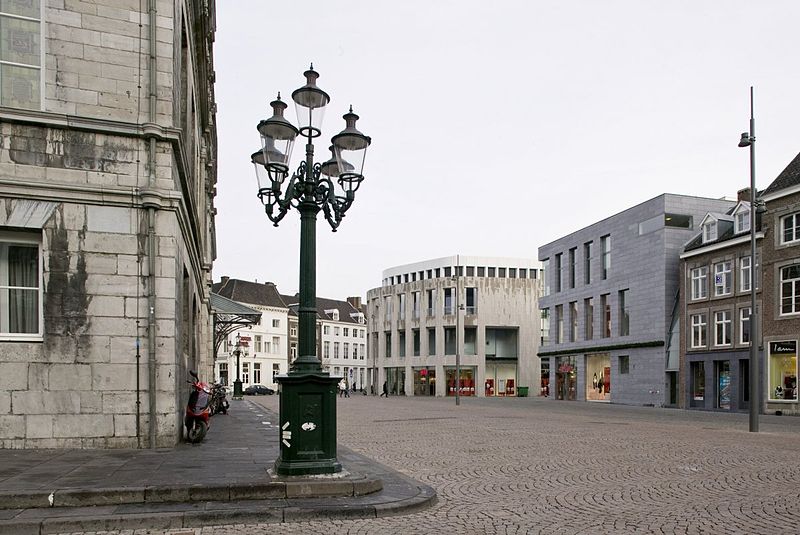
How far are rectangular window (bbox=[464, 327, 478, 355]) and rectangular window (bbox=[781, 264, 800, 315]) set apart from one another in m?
42.1

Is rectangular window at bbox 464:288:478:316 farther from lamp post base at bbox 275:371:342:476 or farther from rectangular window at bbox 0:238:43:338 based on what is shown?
lamp post base at bbox 275:371:342:476

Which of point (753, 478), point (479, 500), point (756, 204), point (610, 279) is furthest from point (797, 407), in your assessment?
point (479, 500)

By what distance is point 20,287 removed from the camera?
39.5 ft

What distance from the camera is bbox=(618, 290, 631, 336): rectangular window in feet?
148

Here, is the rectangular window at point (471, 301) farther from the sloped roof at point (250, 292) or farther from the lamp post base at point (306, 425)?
the lamp post base at point (306, 425)

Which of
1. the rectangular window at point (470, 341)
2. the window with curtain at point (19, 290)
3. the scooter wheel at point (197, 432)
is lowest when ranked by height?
the rectangular window at point (470, 341)

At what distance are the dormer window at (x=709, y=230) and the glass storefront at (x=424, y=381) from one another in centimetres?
4034

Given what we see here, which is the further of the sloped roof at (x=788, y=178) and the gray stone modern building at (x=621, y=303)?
the gray stone modern building at (x=621, y=303)

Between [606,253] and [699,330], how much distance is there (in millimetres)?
10997

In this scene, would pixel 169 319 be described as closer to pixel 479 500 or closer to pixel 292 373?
pixel 292 373

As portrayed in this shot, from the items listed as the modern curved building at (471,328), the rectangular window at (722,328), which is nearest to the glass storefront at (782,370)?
the rectangular window at (722,328)

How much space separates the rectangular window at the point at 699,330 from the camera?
38.0 metres

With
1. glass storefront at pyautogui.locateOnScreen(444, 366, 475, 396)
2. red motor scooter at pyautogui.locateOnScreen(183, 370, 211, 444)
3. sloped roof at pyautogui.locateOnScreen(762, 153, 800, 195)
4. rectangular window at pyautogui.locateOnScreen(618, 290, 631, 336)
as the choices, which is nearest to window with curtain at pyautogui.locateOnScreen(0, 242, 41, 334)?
red motor scooter at pyautogui.locateOnScreen(183, 370, 211, 444)

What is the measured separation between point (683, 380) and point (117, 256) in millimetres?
34110
